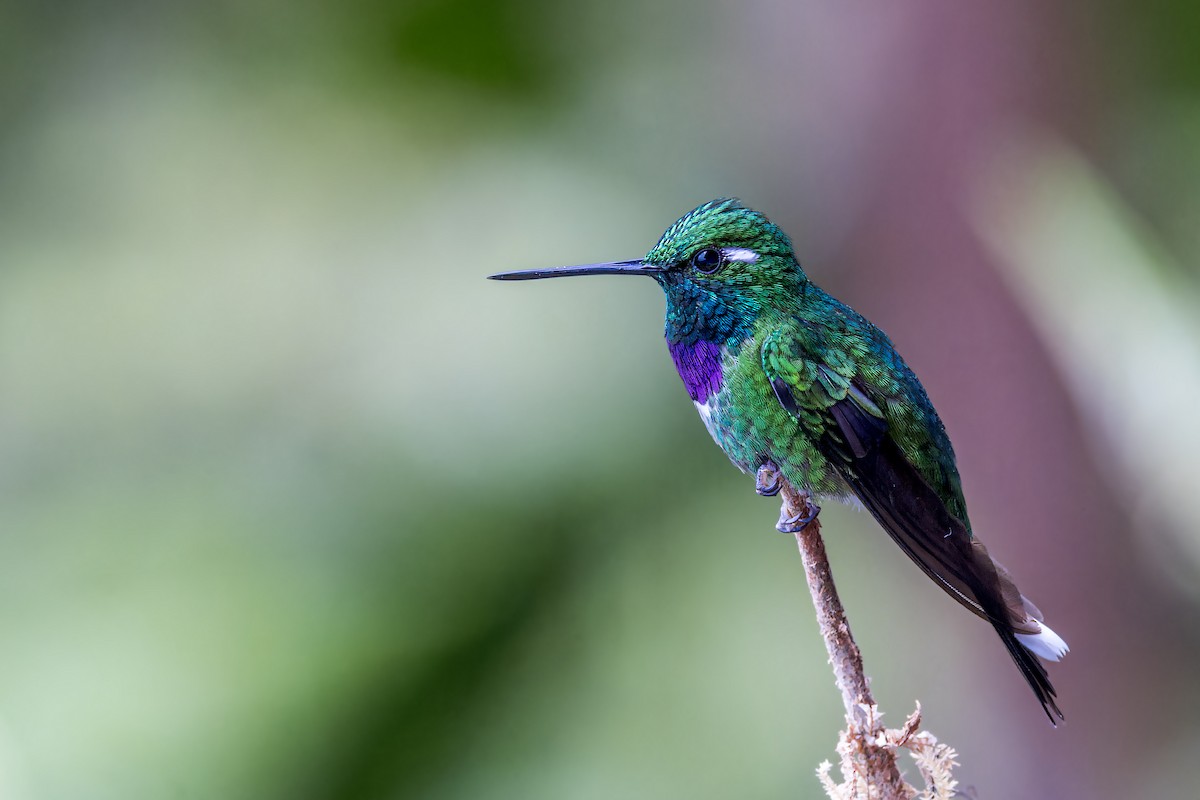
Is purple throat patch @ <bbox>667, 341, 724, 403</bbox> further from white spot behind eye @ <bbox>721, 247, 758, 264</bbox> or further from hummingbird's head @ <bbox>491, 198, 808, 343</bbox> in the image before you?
white spot behind eye @ <bbox>721, 247, 758, 264</bbox>

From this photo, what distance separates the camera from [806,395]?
1.47 m

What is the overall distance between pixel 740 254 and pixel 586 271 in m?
0.26

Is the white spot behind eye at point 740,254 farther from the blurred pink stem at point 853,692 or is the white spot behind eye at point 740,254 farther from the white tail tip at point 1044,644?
the white tail tip at point 1044,644

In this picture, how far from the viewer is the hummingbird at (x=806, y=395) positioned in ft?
4.52

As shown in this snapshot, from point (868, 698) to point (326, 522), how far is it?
3.26m

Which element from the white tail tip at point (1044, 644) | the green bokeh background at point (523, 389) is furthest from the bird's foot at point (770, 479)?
the green bokeh background at point (523, 389)

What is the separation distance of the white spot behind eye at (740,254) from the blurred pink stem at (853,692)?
0.39 metres

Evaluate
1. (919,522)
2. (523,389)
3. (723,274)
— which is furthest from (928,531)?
(523,389)

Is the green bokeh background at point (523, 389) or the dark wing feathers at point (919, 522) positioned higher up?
the green bokeh background at point (523, 389)

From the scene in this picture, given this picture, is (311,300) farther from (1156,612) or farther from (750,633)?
(1156,612)

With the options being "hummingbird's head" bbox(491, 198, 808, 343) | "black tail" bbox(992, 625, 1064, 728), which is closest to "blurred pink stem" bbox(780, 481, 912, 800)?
"black tail" bbox(992, 625, 1064, 728)

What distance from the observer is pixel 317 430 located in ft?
14.6

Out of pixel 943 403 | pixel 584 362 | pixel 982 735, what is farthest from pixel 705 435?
pixel 982 735

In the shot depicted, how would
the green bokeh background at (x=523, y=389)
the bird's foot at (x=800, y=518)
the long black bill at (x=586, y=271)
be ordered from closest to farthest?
1. the long black bill at (x=586, y=271)
2. the bird's foot at (x=800, y=518)
3. the green bokeh background at (x=523, y=389)
